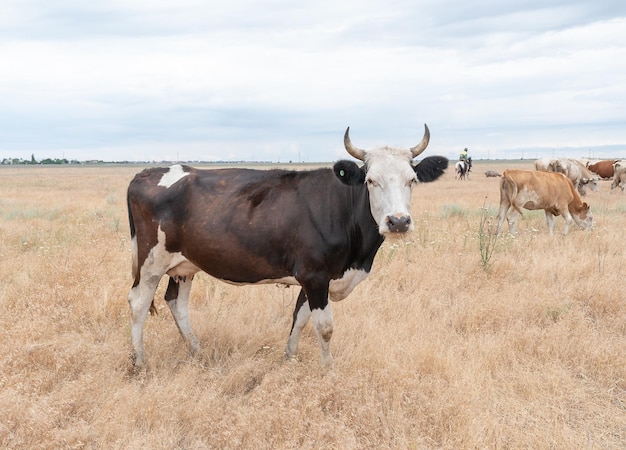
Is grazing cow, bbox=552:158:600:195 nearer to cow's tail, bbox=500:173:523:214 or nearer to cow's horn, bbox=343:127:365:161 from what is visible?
cow's tail, bbox=500:173:523:214

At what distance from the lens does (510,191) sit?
492 inches

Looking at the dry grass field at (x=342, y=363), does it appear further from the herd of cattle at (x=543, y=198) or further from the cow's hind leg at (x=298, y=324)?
the herd of cattle at (x=543, y=198)

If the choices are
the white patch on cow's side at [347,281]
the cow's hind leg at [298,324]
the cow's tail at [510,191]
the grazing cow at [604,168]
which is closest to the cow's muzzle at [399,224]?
the white patch on cow's side at [347,281]

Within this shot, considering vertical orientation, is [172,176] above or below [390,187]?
above

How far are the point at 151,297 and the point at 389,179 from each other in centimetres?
281

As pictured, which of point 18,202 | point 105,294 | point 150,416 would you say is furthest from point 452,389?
point 18,202

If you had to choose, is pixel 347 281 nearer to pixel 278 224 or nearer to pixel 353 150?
pixel 278 224

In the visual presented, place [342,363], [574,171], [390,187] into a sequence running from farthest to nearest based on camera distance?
[574,171] → [342,363] → [390,187]

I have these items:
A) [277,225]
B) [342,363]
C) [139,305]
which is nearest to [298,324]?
[342,363]

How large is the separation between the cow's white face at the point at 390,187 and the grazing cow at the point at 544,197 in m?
8.62

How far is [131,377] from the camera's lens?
188 inches

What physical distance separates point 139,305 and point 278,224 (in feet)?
5.86

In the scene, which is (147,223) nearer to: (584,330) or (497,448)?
(497,448)

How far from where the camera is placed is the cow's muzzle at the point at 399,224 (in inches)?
155
